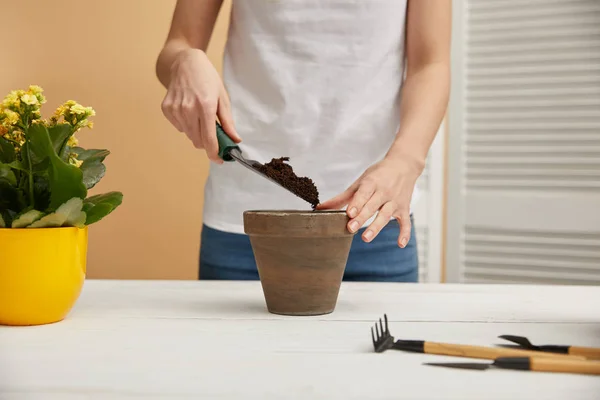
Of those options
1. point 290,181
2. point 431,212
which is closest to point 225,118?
point 290,181

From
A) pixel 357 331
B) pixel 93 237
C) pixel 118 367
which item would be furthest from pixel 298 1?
pixel 93 237

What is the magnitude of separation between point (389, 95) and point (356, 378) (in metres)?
0.84

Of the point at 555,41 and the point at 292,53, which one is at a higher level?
the point at 555,41

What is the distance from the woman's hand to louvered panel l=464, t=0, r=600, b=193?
141 centimetres

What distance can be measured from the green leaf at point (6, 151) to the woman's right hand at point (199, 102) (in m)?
0.30

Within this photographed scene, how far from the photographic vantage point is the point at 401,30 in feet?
4.42

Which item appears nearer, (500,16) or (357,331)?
(357,331)

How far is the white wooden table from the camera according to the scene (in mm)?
570

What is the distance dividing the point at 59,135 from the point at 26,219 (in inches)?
3.9

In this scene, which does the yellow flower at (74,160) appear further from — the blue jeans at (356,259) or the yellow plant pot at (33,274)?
the blue jeans at (356,259)

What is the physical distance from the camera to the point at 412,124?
1.21 meters

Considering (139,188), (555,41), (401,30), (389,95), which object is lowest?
(139,188)

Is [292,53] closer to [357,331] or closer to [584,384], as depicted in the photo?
[357,331]

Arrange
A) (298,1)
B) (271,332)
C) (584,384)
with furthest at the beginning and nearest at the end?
(298,1)
(271,332)
(584,384)
